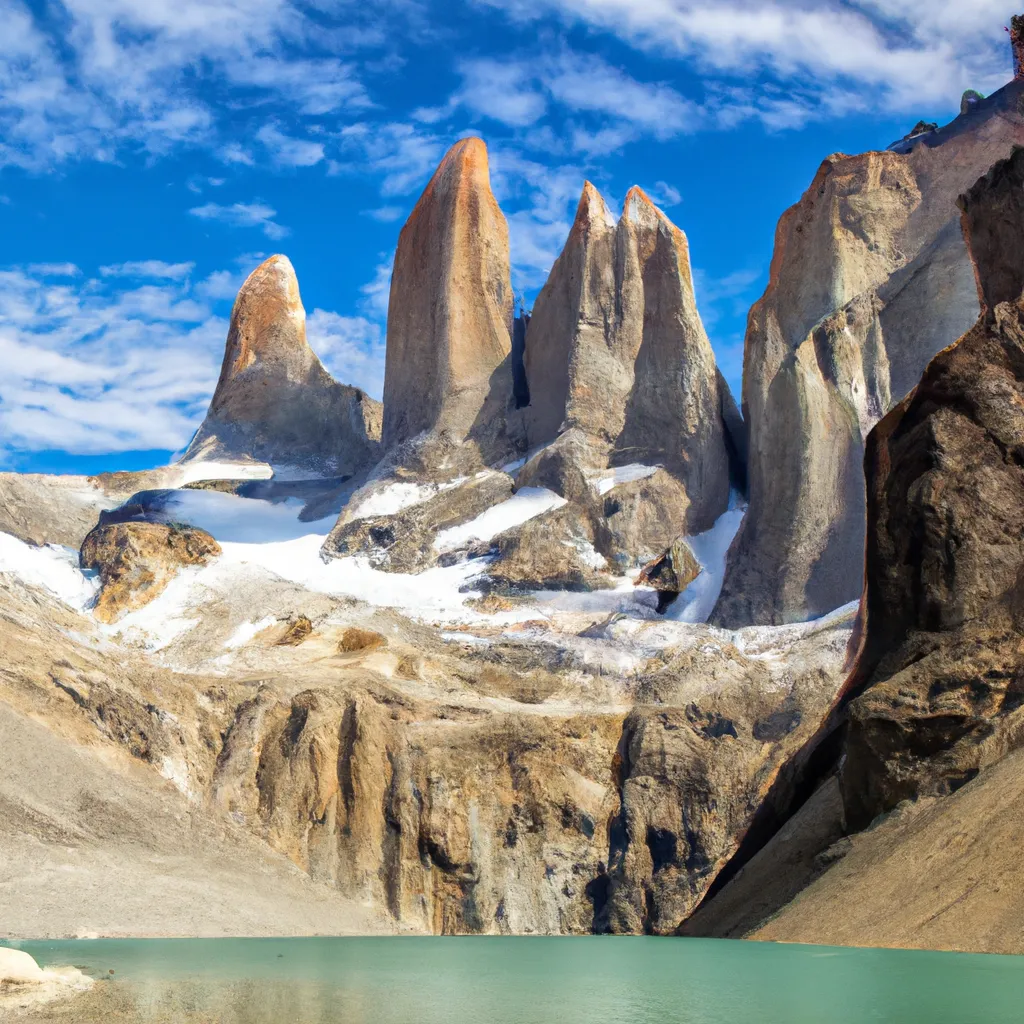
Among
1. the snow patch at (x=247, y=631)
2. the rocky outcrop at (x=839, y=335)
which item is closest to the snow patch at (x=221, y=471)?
the snow patch at (x=247, y=631)

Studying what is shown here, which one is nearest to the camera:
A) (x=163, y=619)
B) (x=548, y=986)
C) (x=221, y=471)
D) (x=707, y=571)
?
(x=548, y=986)

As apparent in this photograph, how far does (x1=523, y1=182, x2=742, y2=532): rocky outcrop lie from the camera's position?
178 feet

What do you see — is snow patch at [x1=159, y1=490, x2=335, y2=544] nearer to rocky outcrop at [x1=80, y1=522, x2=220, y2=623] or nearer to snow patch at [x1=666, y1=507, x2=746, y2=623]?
rocky outcrop at [x1=80, y1=522, x2=220, y2=623]

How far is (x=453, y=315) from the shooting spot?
6184 centimetres

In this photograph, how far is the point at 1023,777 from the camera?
19.4 meters

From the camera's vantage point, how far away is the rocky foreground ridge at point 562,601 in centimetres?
2423

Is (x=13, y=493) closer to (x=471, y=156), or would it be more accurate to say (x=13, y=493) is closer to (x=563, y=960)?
(x=471, y=156)

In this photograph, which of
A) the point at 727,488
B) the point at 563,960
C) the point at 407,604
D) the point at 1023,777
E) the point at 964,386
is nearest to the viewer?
the point at 1023,777

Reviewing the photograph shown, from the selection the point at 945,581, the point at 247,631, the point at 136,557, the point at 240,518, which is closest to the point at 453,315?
the point at 240,518

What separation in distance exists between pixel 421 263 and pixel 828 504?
25.7 metres

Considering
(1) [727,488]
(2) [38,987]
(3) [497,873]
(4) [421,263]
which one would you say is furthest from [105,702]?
(4) [421,263]

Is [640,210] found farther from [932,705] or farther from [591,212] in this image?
[932,705]

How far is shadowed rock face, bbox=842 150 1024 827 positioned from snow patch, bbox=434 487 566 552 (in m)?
27.7

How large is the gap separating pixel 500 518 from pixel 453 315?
11599 millimetres
